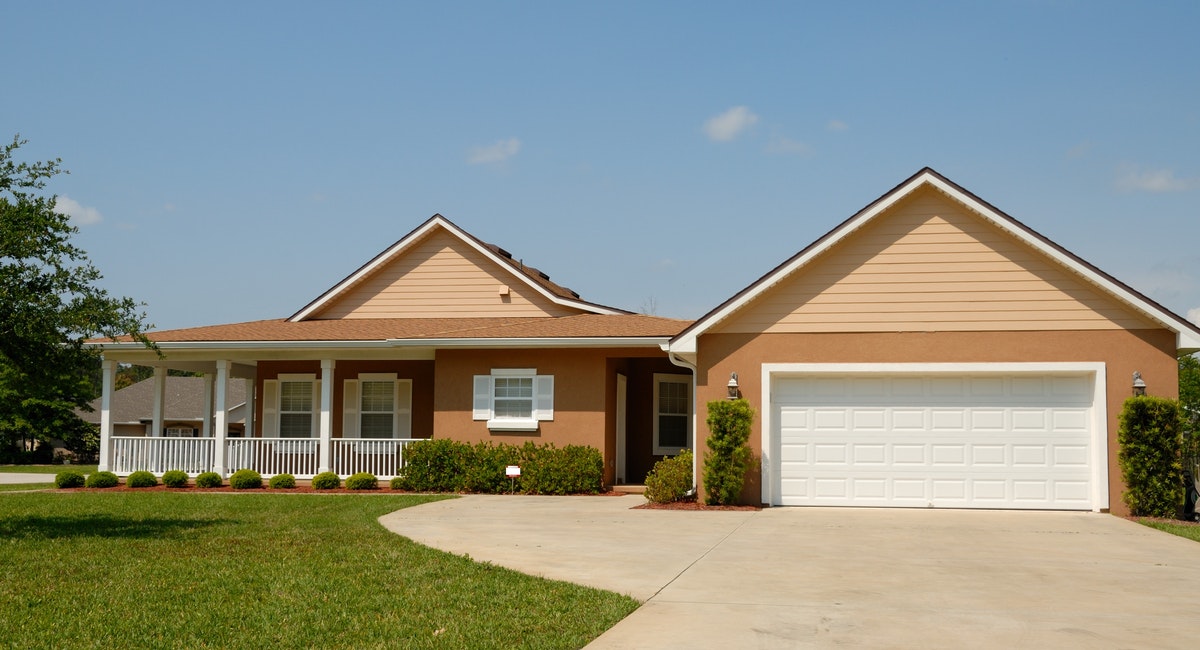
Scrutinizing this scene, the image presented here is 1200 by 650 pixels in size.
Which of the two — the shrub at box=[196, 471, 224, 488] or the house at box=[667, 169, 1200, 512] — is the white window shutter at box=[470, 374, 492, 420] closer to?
the house at box=[667, 169, 1200, 512]

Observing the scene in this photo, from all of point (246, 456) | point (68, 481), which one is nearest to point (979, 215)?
point (246, 456)

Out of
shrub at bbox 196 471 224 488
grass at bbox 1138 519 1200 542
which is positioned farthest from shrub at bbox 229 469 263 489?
grass at bbox 1138 519 1200 542

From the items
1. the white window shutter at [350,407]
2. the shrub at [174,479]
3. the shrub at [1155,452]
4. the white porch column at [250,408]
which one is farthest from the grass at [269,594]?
the white porch column at [250,408]

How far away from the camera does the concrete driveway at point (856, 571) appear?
7613 millimetres

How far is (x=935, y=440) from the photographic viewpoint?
56.6 feet

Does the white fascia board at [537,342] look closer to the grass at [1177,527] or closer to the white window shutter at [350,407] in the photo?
the white window shutter at [350,407]

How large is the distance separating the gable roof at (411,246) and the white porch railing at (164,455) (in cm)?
417

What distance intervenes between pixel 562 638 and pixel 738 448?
10.1 metres

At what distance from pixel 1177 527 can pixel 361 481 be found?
48.0ft

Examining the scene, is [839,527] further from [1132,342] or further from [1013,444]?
[1132,342]

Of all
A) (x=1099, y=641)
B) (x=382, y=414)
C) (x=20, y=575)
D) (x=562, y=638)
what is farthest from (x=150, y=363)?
(x=1099, y=641)

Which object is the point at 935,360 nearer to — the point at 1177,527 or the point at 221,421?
the point at 1177,527

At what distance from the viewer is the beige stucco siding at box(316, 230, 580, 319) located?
25.8 metres

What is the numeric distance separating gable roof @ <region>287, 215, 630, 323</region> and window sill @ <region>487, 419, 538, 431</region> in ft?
15.6
